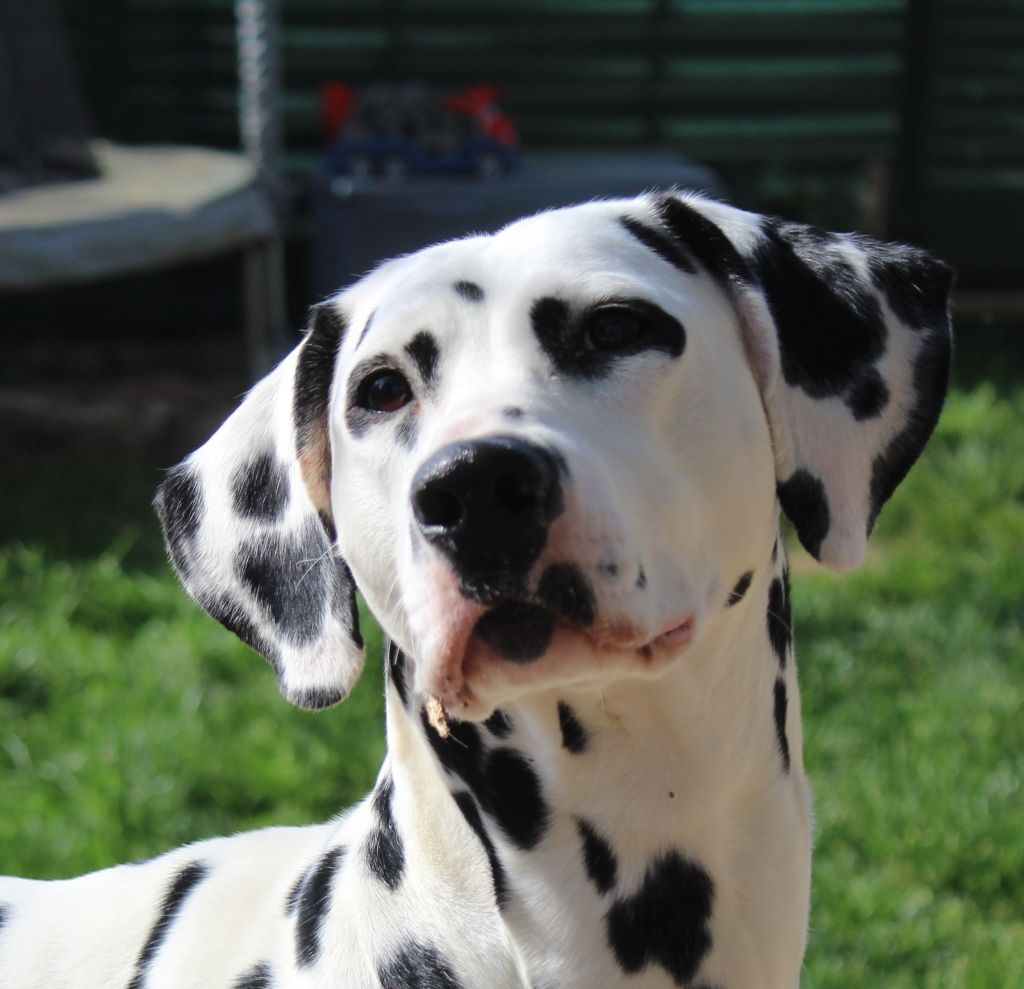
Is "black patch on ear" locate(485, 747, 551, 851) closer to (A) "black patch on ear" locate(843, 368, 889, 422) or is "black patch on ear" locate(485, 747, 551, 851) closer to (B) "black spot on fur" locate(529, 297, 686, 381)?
(B) "black spot on fur" locate(529, 297, 686, 381)

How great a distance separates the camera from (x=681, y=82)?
33.9ft

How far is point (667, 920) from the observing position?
7.39ft

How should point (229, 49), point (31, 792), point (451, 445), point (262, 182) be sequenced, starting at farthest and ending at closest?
point (229, 49), point (262, 182), point (31, 792), point (451, 445)

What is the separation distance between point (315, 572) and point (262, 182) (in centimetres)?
604

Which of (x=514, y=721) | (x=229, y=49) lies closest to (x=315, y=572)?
(x=514, y=721)

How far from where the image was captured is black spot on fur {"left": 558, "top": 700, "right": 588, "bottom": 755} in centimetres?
227

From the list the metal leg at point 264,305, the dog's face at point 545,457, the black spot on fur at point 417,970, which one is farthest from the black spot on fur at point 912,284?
the metal leg at point 264,305

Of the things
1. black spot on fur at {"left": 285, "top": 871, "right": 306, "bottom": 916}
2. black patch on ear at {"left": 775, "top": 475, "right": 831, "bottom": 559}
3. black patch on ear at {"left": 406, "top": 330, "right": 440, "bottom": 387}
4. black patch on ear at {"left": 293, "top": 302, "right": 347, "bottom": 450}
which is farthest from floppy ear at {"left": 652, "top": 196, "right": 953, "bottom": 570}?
black spot on fur at {"left": 285, "top": 871, "right": 306, "bottom": 916}

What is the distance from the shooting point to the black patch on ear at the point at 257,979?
2.40 metres

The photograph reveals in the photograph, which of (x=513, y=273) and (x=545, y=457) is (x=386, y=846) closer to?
(x=545, y=457)

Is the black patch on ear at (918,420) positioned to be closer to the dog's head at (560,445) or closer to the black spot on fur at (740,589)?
the dog's head at (560,445)

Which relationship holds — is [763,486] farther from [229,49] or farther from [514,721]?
[229,49]

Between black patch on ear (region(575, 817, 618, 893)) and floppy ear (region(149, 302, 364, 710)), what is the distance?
41cm

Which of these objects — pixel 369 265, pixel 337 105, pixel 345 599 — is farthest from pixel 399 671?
pixel 337 105
